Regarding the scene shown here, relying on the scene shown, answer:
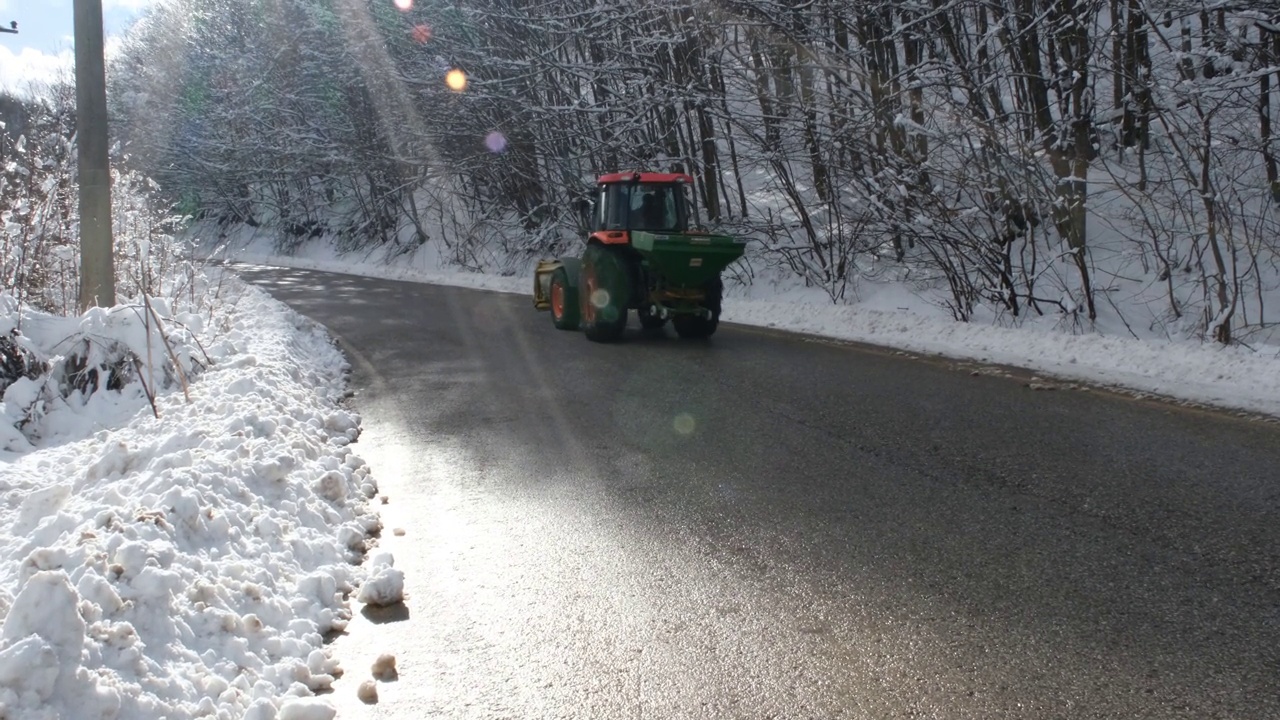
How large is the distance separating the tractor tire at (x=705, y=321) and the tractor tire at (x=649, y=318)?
0.73 feet

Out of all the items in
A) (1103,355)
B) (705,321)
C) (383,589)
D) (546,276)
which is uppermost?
(546,276)

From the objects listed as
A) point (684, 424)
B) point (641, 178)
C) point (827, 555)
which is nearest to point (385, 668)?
point (827, 555)

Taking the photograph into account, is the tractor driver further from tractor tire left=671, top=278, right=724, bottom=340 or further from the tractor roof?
tractor tire left=671, top=278, right=724, bottom=340

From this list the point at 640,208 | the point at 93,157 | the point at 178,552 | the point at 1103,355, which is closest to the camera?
the point at 178,552

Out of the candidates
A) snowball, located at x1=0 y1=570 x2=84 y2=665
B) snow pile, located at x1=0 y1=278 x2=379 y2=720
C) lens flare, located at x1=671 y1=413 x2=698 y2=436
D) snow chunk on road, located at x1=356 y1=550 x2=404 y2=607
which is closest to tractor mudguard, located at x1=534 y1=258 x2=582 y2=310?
lens flare, located at x1=671 y1=413 x2=698 y2=436

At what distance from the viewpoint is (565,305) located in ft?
48.5

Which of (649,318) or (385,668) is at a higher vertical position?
(649,318)

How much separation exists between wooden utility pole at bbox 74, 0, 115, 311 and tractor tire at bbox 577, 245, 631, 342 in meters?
5.95

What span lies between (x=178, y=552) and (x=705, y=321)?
9.86 m

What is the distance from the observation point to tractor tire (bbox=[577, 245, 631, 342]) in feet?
42.9

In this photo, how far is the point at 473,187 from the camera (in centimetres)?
3241

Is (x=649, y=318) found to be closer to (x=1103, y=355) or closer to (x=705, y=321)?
(x=705, y=321)

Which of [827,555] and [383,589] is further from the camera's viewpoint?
[827,555]

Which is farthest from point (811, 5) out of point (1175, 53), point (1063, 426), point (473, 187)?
point (473, 187)
